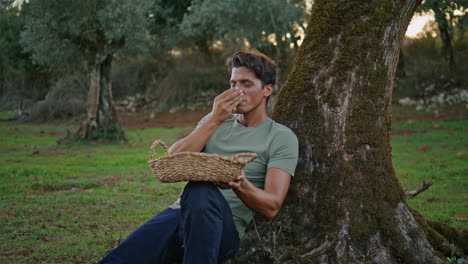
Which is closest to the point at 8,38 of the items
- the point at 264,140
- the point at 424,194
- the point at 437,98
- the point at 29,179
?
the point at 29,179

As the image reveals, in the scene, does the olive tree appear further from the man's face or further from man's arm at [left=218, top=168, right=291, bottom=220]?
man's arm at [left=218, top=168, right=291, bottom=220]

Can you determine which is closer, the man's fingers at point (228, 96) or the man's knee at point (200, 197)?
the man's knee at point (200, 197)

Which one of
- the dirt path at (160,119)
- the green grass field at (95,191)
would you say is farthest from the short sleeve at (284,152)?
the dirt path at (160,119)

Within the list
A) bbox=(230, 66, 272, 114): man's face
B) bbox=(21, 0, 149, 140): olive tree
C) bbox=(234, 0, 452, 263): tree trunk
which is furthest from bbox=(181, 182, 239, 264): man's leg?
bbox=(21, 0, 149, 140): olive tree

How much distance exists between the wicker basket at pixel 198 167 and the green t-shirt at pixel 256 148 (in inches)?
23.7

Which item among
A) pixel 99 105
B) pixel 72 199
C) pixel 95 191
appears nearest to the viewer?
pixel 72 199

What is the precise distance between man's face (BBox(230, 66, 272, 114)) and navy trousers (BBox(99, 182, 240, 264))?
85cm

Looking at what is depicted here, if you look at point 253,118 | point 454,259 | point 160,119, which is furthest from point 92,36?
point 454,259

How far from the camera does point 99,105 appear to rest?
17562mm

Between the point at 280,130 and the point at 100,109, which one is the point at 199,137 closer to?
the point at 280,130

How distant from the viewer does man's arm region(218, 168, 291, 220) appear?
351 cm

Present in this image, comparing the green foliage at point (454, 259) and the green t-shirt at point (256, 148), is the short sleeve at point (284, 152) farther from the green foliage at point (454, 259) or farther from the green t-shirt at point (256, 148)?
the green foliage at point (454, 259)

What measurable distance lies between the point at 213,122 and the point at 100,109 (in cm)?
1438

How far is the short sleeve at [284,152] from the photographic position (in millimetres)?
3871
